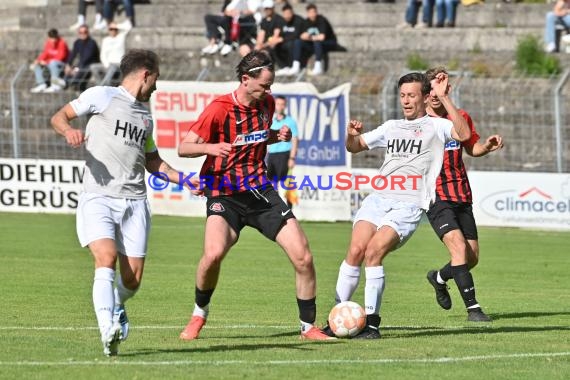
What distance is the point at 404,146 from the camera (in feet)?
36.2

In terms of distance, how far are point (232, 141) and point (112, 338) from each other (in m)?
2.17

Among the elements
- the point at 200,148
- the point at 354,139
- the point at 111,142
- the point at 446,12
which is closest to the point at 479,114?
the point at 446,12

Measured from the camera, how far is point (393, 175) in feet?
36.2

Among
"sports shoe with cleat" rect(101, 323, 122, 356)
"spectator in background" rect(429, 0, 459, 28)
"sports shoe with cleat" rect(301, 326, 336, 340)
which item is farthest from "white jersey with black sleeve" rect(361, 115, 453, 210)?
"spectator in background" rect(429, 0, 459, 28)

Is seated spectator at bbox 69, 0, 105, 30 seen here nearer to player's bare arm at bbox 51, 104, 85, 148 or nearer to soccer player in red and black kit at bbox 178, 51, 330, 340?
soccer player in red and black kit at bbox 178, 51, 330, 340

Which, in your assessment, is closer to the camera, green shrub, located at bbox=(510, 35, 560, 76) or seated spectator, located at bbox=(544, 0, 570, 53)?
green shrub, located at bbox=(510, 35, 560, 76)

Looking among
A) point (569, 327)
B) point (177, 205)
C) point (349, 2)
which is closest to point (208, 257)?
point (569, 327)

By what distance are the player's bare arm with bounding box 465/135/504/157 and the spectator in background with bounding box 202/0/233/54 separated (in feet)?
66.1

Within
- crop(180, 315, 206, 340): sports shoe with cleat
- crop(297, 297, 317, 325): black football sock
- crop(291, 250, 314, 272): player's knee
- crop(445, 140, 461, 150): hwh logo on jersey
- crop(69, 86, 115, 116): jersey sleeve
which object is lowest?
crop(180, 315, 206, 340): sports shoe with cleat

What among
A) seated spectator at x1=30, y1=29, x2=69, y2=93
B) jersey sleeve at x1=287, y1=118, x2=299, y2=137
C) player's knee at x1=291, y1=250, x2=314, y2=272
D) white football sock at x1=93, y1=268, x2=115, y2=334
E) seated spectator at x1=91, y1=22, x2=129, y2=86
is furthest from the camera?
seated spectator at x1=91, y1=22, x2=129, y2=86

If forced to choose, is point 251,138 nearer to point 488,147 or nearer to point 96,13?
point 488,147

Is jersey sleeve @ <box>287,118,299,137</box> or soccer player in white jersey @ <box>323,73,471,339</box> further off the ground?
soccer player in white jersey @ <box>323,73,471,339</box>

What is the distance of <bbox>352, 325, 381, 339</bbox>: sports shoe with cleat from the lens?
34.3ft

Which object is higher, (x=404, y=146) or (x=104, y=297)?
(x=404, y=146)
